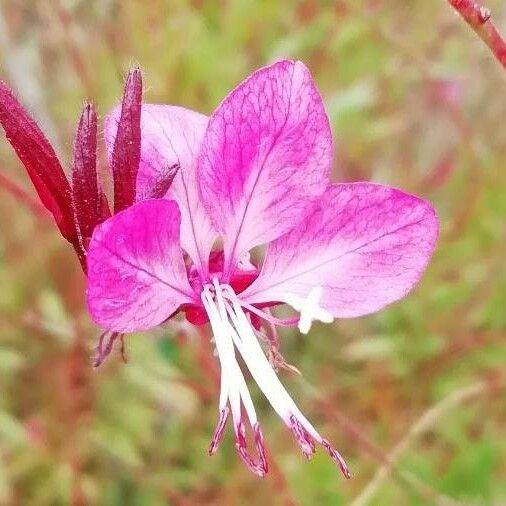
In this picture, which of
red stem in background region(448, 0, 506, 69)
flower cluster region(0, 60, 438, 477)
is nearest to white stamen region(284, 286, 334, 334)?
flower cluster region(0, 60, 438, 477)

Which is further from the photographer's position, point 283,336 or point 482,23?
point 283,336

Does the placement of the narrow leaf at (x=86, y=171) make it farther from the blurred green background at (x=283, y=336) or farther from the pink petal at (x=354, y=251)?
the blurred green background at (x=283, y=336)

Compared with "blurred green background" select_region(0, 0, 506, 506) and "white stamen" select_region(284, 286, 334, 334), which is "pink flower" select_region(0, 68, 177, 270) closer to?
"white stamen" select_region(284, 286, 334, 334)

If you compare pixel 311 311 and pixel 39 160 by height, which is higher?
pixel 39 160

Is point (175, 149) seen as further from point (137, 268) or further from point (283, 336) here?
point (283, 336)

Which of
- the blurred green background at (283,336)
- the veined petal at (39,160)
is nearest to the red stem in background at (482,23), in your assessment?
the veined petal at (39,160)

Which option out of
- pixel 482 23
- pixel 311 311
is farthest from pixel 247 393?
pixel 482 23
